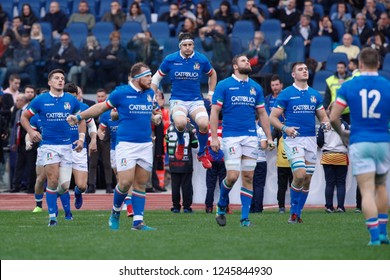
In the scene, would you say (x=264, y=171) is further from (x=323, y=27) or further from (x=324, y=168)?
(x=323, y=27)

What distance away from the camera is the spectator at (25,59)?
27.6 meters

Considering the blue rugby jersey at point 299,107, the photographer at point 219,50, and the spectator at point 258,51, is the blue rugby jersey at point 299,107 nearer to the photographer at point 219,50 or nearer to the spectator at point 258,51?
the spectator at point 258,51

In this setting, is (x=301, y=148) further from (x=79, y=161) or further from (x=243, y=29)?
(x=243, y=29)

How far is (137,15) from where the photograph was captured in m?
29.8

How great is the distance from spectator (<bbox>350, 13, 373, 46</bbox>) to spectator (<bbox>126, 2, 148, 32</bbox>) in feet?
18.4

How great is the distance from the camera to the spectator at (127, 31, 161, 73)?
26.5 metres

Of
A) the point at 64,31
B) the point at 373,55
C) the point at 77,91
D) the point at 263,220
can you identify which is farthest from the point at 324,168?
the point at 64,31

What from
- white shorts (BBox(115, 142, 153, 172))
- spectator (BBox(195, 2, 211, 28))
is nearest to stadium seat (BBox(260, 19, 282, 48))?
spectator (BBox(195, 2, 211, 28))

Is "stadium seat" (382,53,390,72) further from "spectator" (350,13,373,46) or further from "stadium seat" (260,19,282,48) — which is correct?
"stadium seat" (260,19,282,48)

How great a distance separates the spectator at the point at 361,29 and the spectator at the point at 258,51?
10.7 feet

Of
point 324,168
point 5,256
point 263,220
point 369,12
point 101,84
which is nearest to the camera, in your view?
point 5,256

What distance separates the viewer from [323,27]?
1108 inches

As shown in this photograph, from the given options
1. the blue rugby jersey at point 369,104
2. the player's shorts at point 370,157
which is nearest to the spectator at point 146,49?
the blue rugby jersey at point 369,104

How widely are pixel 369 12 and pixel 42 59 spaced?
8725mm
